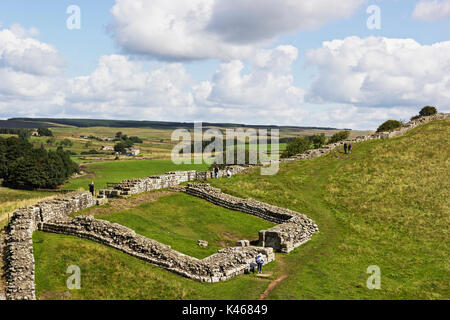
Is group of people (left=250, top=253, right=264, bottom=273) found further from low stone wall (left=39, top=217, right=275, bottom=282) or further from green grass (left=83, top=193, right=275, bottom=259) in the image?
green grass (left=83, top=193, right=275, bottom=259)

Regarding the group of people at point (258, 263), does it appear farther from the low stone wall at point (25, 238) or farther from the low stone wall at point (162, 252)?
the low stone wall at point (25, 238)

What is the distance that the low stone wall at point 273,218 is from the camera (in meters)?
30.4

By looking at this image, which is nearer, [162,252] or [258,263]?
[162,252]

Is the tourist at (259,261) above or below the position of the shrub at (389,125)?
below

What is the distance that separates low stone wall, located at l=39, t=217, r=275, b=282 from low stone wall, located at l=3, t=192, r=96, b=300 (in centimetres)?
121

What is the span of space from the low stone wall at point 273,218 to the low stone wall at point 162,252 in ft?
8.22

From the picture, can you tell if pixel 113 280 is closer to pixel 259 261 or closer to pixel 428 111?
pixel 259 261

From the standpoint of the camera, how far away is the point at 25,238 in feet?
82.7

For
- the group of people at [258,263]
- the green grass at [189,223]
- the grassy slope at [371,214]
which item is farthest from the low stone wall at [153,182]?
the group of people at [258,263]

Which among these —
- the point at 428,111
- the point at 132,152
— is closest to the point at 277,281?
the point at 428,111

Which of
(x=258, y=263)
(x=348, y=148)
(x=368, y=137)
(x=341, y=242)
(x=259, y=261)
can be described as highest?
(x=368, y=137)

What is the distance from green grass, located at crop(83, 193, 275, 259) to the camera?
29.5m

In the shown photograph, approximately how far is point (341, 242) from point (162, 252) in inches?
639
